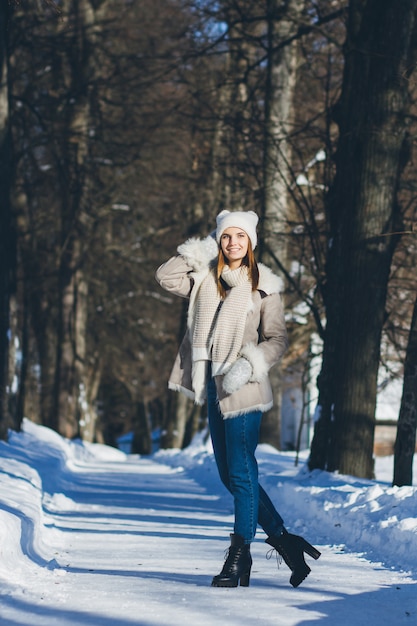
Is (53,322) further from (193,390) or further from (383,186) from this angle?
(193,390)

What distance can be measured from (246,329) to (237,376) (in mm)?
330

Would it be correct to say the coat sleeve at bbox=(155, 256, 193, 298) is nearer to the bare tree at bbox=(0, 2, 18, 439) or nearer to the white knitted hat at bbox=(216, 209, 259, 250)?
the white knitted hat at bbox=(216, 209, 259, 250)

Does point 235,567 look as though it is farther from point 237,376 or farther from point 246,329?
point 246,329

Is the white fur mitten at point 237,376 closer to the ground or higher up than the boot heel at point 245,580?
higher up

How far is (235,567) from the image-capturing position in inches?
245

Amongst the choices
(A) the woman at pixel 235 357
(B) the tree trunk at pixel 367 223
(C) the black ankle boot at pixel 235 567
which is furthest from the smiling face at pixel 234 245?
(B) the tree trunk at pixel 367 223

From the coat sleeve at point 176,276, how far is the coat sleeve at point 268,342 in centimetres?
44

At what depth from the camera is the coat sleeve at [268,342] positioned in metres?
6.29

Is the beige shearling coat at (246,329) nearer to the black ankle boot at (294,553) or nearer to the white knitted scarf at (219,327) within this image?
the white knitted scarf at (219,327)

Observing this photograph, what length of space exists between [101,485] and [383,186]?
5933mm

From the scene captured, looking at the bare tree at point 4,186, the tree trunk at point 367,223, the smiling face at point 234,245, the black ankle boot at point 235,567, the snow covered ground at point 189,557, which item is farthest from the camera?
the bare tree at point 4,186

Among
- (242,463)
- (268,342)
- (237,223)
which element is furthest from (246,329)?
(242,463)

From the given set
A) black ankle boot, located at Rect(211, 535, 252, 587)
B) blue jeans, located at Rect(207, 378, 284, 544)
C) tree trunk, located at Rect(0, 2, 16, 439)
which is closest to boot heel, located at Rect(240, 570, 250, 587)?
black ankle boot, located at Rect(211, 535, 252, 587)

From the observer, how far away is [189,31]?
17.9 metres
